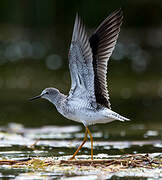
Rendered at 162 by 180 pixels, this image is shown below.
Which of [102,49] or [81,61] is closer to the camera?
[81,61]

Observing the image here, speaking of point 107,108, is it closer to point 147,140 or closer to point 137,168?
point 137,168

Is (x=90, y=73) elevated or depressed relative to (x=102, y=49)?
depressed

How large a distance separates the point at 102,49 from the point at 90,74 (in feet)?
1.99

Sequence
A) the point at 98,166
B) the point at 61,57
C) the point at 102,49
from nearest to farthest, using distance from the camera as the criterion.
Result: the point at 98,166
the point at 102,49
the point at 61,57

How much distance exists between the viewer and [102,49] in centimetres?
811

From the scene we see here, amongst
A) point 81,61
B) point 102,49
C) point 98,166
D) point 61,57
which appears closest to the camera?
point 98,166

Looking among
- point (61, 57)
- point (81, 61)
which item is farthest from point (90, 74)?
point (61, 57)

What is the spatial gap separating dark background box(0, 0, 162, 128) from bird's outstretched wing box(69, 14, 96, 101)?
414cm

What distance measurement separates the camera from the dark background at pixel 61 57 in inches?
535

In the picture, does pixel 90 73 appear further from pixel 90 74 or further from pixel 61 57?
pixel 61 57

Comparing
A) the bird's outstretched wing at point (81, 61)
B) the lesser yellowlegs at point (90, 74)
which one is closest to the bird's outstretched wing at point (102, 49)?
the lesser yellowlegs at point (90, 74)

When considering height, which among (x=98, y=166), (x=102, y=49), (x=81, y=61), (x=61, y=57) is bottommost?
(x=98, y=166)

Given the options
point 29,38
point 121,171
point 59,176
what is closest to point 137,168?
point 121,171

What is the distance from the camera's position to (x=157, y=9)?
2792 cm
